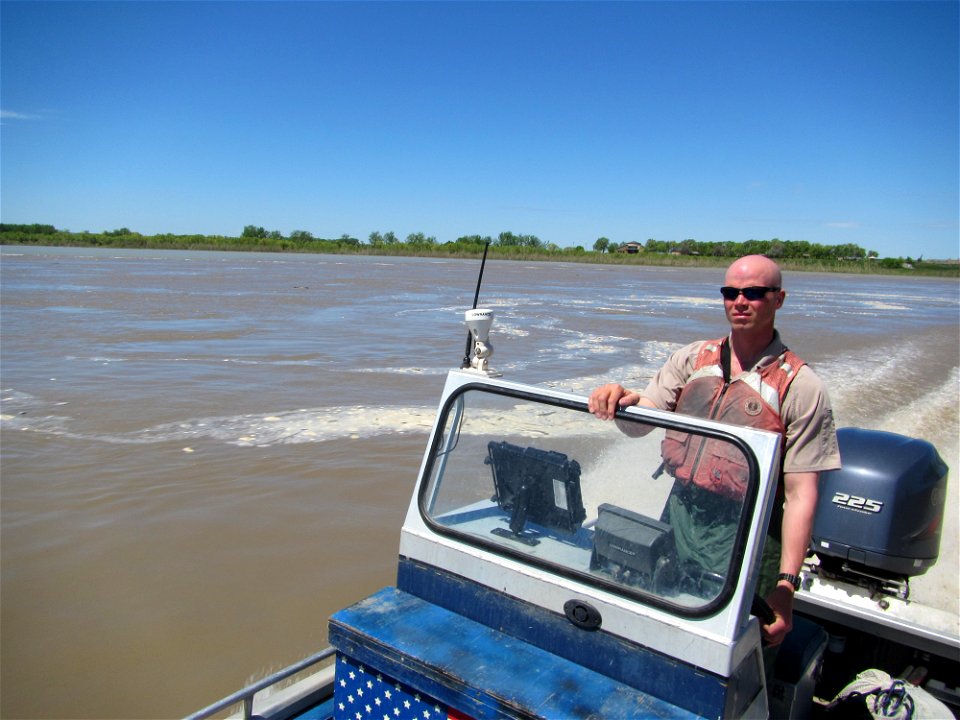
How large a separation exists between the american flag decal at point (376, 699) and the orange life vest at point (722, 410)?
0.87 m

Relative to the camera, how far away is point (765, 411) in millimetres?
2104

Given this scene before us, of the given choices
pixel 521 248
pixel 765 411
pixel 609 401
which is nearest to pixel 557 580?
pixel 609 401

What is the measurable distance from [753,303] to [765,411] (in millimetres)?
320

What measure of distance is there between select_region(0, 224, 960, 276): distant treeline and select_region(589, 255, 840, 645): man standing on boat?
6507 centimetres

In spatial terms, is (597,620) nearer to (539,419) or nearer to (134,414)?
(539,419)

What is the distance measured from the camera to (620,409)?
204 cm

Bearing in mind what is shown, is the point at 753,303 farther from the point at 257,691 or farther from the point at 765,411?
the point at 257,691

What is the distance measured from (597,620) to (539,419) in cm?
60

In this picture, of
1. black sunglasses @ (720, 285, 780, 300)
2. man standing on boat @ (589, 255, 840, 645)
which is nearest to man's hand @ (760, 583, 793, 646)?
man standing on boat @ (589, 255, 840, 645)

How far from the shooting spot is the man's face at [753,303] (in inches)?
84.9

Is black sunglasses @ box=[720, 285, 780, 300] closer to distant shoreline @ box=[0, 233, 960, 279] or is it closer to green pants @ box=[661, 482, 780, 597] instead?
green pants @ box=[661, 482, 780, 597]

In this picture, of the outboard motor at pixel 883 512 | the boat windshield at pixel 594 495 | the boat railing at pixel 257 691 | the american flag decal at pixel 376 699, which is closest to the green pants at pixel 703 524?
the boat windshield at pixel 594 495

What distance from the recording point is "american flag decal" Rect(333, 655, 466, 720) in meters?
1.92

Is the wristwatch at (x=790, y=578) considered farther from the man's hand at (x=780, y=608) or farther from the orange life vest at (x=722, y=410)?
the orange life vest at (x=722, y=410)
